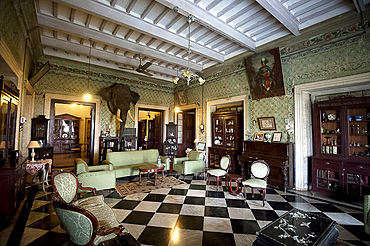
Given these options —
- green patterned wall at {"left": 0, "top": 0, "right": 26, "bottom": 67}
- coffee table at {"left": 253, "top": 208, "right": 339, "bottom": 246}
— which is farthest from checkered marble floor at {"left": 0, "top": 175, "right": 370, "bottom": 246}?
green patterned wall at {"left": 0, "top": 0, "right": 26, "bottom": 67}

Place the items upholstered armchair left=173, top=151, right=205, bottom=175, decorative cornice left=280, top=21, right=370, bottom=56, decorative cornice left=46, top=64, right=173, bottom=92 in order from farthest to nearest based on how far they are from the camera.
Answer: decorative cornice left=46, top=64, right=173, bottom=92 < upholstered armchair left=173, top=151, right=205, bottom=175 < decorative cornice left=280, top=21, right=370, bottom=56

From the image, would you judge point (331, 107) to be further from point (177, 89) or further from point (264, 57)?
point (177, 89)

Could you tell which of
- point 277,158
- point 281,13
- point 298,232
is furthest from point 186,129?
point 298,232

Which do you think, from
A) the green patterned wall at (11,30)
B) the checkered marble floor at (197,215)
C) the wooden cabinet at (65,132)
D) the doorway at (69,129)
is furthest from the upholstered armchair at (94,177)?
the wooden cabinet at (65,132)

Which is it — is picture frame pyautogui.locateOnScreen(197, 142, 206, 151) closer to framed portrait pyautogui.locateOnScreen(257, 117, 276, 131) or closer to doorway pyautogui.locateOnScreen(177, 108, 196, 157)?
doorway pyautogui.locateOnScreen(177, 108, 196, 157)

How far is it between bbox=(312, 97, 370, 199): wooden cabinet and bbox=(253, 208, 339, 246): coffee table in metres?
2.79

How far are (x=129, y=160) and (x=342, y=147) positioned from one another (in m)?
6.28

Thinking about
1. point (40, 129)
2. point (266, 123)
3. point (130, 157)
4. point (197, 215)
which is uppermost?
point (266, 123)

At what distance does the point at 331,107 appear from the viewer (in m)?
4.79

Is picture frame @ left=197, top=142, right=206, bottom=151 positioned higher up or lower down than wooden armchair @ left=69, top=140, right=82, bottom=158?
higher up

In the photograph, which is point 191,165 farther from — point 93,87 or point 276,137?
point 93,87

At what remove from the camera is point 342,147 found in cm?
461

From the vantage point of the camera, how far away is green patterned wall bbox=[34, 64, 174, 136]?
707cm

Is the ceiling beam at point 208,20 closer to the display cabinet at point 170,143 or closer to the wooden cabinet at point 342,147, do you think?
the wooden cabinet at point 342,147
